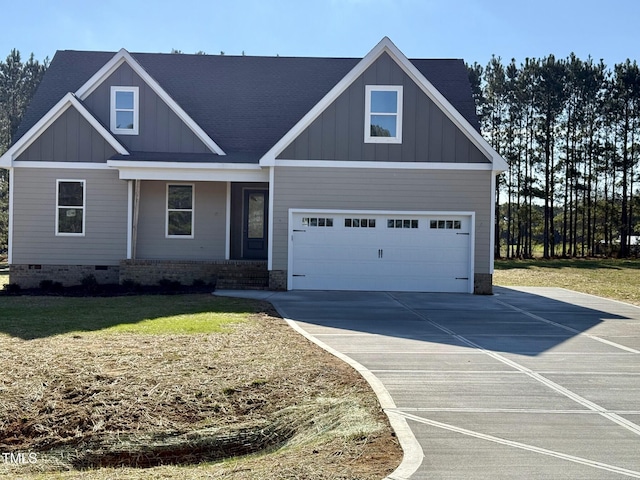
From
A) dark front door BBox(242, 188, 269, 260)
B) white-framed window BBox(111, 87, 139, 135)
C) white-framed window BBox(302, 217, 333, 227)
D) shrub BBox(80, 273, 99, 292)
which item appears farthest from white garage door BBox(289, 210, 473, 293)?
white-framed window BBox(111, 87, 139, 135)

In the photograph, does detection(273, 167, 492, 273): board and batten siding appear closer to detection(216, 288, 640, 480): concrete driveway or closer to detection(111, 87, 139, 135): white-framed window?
detection(216, 288, 640, 480): concrete driveway

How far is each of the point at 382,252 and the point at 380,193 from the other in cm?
160

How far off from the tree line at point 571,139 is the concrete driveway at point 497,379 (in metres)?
28.7

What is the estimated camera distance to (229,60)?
24750mm

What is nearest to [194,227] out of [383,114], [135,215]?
[135,215]

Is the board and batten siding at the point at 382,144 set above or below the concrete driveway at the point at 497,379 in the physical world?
above

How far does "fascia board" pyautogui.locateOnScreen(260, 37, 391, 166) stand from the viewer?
722 inches

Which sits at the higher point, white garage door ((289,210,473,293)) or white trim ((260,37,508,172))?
white trim ((260,37,508,172))

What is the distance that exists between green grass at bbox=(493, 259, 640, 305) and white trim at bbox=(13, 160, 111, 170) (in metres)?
14.2

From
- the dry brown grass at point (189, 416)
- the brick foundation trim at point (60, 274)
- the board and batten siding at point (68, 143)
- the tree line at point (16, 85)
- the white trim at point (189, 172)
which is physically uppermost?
the tree line at point (16, 85)

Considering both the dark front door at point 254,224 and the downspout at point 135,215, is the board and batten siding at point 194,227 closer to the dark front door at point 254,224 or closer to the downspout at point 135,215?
the downspout at point 135,215

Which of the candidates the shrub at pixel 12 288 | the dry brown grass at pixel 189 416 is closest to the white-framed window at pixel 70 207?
the shrub at pixel 12 288

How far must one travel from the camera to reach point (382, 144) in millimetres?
18703

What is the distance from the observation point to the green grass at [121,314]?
Result: 11891 millimetres
